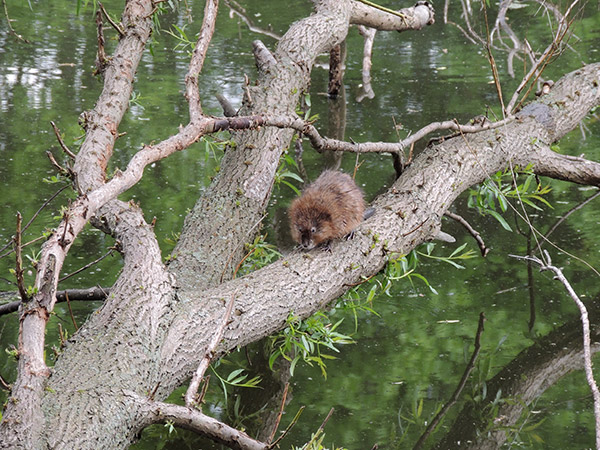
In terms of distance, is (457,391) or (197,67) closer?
(197,67)

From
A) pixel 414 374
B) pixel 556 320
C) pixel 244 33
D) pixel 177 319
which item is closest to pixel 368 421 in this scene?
pixel 414 374

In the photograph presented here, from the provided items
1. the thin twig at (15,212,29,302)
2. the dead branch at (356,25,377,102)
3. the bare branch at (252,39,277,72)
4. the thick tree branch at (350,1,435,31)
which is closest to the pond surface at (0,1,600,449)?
the dead branch at (356,25,377,102)

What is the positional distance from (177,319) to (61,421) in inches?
32.5

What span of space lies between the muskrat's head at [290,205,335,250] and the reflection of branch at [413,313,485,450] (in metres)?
1.13

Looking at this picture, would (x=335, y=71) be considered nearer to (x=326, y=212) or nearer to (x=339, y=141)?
(x=339, y=141)

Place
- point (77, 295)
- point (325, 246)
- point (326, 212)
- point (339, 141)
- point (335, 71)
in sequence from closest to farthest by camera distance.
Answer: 1. point (326, 212)
2. point (325, 246)
3. point (77, 295)
4. point (339, 141)
5. point (335, 71)

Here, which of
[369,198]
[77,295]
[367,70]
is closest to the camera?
[77,295]

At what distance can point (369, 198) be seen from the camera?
259 inches

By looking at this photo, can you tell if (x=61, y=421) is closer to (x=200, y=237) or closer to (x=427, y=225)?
(x=200, y=237)

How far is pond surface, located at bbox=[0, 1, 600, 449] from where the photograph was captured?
4.16m

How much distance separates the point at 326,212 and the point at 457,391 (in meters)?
1.29

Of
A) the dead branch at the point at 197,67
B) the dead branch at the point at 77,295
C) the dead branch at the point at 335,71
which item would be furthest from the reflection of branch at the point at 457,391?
the dead branch at the point at 335,71

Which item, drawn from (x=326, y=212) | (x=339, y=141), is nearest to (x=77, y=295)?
(x=326, y=212)

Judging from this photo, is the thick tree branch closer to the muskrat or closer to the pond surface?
the pond surface
